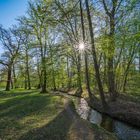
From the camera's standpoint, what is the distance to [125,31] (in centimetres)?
2245

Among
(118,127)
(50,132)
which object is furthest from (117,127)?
(50,132)

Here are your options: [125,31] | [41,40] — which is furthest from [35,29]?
[125,31]

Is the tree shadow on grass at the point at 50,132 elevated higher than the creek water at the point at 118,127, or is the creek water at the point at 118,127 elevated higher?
the tree shadow on grass at the point at 50,132

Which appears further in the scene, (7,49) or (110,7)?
(7,49)

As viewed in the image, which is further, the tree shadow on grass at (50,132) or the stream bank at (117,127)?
the stream bank at (117,127)

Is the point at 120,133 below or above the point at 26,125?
below

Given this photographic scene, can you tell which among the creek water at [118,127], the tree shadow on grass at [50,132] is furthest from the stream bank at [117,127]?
the tree shadow on grass at [50,132]

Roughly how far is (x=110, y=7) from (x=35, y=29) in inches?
690

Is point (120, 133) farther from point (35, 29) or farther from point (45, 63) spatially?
point (35, 29)

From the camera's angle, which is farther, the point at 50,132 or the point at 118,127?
the point at 118,127

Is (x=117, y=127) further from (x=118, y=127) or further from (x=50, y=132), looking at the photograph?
(x=50, y=132)

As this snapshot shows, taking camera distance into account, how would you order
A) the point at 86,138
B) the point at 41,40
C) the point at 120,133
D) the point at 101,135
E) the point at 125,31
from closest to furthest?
the point at 86,138, the point at 101,135, the point at 120,133, the point at 125,31, the point at 41,40

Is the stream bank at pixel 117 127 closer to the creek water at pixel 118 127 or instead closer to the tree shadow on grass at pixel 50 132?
the creek water at pixel 118 127

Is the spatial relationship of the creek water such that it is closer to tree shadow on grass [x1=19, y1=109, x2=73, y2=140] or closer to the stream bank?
the stream bank
